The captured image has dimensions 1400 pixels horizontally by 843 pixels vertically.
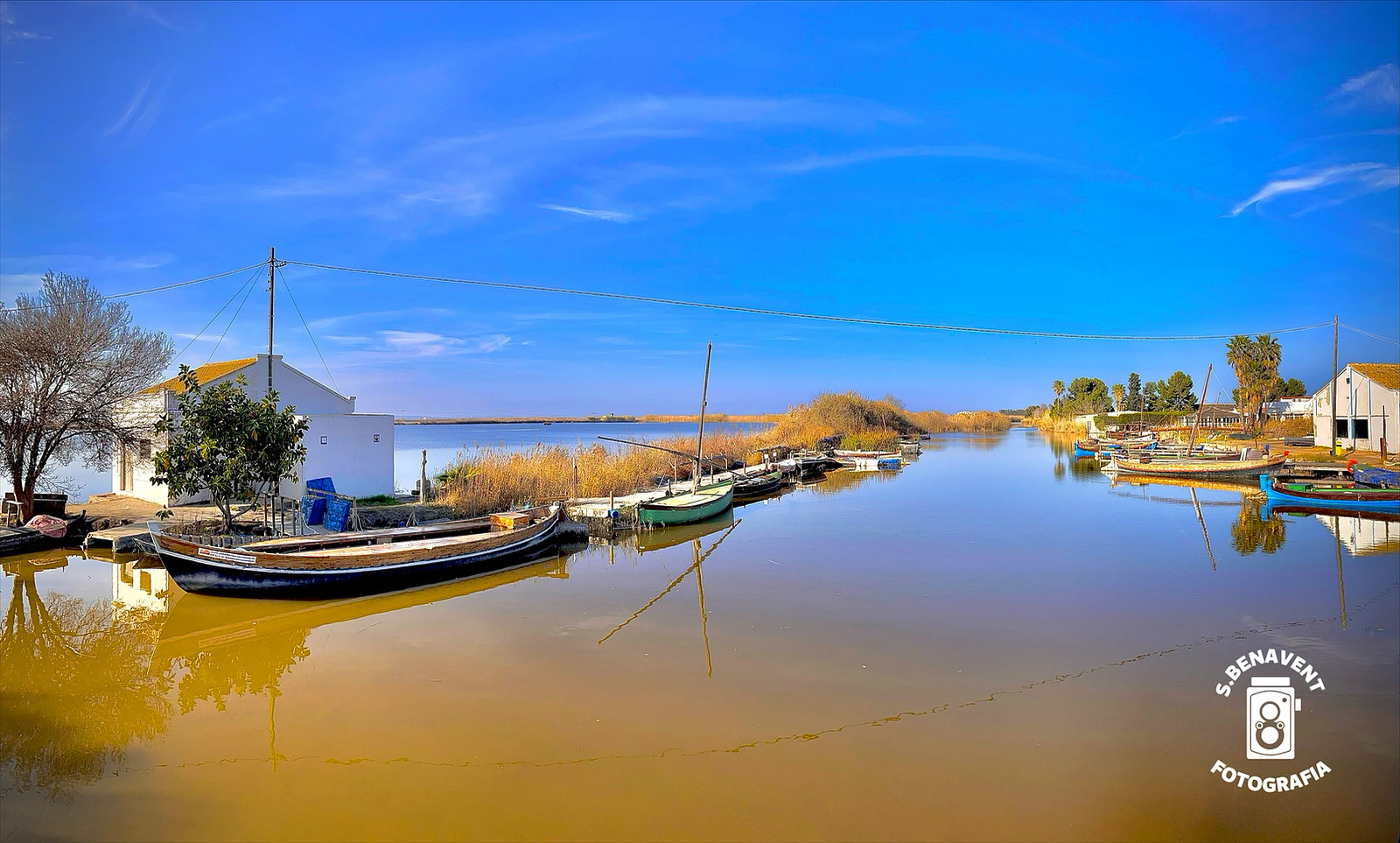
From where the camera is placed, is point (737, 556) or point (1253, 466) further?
point (1253, 466)

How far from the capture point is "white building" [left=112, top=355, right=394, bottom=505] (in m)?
18.4

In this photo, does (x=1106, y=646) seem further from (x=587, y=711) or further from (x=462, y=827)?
(x=462, y=827)

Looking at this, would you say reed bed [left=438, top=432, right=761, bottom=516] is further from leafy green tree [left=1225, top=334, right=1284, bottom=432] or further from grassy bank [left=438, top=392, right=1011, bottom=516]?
leafy green tree [left=1225, top=334, right=1284, bottom=432]

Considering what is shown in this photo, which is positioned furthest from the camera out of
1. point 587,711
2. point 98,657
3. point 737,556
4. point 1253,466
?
point 1253,466

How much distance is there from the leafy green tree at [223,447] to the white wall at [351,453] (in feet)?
15.6

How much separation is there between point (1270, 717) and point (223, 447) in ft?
53.2

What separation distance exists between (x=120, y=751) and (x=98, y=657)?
3.69 metres

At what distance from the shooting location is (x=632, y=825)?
18.2 ft

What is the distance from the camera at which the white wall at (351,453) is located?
60.7ft

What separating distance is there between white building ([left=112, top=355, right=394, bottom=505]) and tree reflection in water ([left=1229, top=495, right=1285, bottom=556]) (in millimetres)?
22128

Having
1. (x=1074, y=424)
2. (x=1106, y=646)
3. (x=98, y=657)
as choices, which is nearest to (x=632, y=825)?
(x=1106, y=646)

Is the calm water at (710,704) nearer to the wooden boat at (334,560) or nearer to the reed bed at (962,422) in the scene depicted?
the wooden boat at (334,560)

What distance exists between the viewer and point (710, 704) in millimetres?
7805

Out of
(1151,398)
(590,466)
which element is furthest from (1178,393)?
(590,466)
